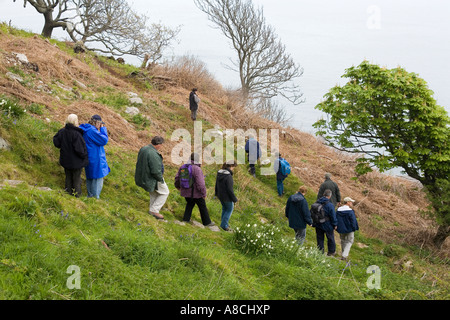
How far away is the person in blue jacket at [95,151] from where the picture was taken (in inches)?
274

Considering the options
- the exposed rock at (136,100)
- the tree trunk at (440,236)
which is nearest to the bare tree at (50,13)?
the exposed rock at (136,100)

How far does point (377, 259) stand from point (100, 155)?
7365mm

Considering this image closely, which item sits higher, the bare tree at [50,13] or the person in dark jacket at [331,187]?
the bare tree at [50,13]

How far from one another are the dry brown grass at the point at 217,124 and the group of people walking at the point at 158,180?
13.3 ft

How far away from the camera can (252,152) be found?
1423 centimetres

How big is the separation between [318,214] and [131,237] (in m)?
4.66

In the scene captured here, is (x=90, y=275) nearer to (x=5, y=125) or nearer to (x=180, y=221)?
(x=180, y=221)

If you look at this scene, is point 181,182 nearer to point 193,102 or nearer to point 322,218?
point 322,218

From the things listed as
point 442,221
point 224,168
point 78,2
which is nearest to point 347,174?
point 442,221

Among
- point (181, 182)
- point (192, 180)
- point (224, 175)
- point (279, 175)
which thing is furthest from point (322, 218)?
point (279, 175)

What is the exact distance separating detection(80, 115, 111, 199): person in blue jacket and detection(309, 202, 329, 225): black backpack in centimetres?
471

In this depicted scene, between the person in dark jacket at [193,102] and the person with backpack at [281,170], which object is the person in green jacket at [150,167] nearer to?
the person with backpack at [281,170]

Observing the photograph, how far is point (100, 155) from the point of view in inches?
281

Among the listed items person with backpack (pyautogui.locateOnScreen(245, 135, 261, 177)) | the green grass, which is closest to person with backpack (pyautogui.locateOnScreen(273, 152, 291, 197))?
person with backpack (pyautogui.locateOnScreen(245, 135, 261, 177))
